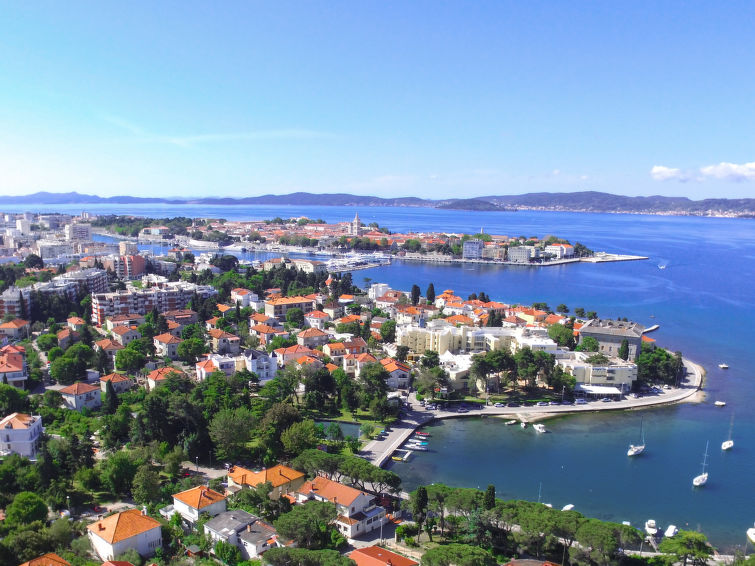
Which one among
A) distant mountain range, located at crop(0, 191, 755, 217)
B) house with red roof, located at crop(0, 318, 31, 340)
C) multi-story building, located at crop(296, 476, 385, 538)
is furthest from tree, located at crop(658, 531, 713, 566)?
distant mountain range, located at crop(0, 191, 755, 217)

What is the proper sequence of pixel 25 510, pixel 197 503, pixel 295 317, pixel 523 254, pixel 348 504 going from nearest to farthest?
pixel 25 510 < pixel 197 503 < pixel 348 504 < pixel 295 317 < pixel 523 254

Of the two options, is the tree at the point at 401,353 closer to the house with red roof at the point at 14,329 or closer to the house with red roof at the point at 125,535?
the house with red roof at the point at 125,535

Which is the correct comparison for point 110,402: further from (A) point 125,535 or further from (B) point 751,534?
(B) point 751,534

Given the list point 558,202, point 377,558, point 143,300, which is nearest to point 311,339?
point 143,300

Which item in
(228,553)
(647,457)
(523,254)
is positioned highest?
(523,254)

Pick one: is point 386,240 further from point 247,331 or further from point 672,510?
point 672,510

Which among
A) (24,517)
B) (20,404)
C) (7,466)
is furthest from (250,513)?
(20,404)

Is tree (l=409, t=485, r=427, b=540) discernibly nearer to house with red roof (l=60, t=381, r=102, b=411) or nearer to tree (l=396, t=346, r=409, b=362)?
house with red roof (l=60, t=381, r=102, b=411)
